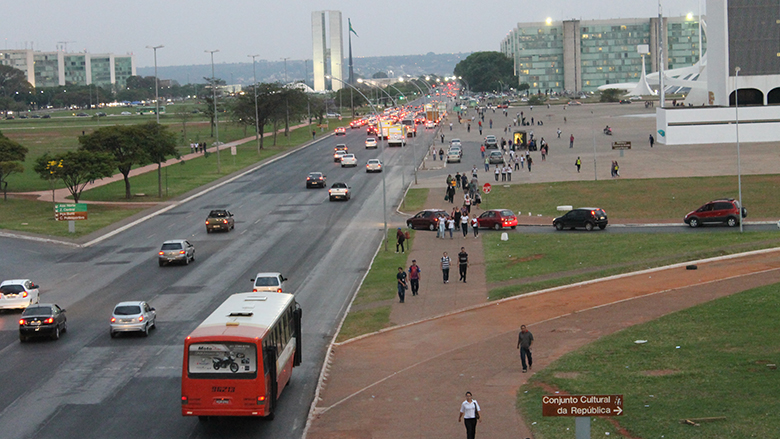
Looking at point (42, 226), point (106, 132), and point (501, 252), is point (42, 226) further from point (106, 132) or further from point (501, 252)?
point (501, 252)

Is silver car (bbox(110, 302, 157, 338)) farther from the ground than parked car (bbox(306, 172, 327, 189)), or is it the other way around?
parked car (bbox(306, 172, 327, 189))

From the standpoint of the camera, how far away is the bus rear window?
1930cm

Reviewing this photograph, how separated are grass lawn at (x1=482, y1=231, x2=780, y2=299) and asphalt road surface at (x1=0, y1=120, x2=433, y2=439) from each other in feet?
22.9

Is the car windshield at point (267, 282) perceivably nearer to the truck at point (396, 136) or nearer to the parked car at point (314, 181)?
the parked car at point (314, 181)

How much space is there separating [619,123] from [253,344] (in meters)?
120

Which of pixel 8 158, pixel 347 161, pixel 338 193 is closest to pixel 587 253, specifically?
pixel 338 193

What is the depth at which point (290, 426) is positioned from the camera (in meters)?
20.8

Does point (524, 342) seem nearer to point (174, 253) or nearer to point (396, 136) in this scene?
point (174, 253)

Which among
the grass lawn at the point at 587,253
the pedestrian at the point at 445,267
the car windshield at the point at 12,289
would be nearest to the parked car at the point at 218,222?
the grass lawn at the point at 587,253

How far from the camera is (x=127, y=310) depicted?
30.9m

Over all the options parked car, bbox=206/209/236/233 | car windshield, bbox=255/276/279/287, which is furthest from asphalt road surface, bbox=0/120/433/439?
car windshield, bbox=255/276/279/287

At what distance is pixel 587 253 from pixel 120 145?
42164mm

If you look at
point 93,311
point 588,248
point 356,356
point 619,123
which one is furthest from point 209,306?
point 619,123

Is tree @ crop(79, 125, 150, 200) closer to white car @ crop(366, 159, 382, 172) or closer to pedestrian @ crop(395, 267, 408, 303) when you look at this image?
white car @ crop(366, 159, 382, 172)
